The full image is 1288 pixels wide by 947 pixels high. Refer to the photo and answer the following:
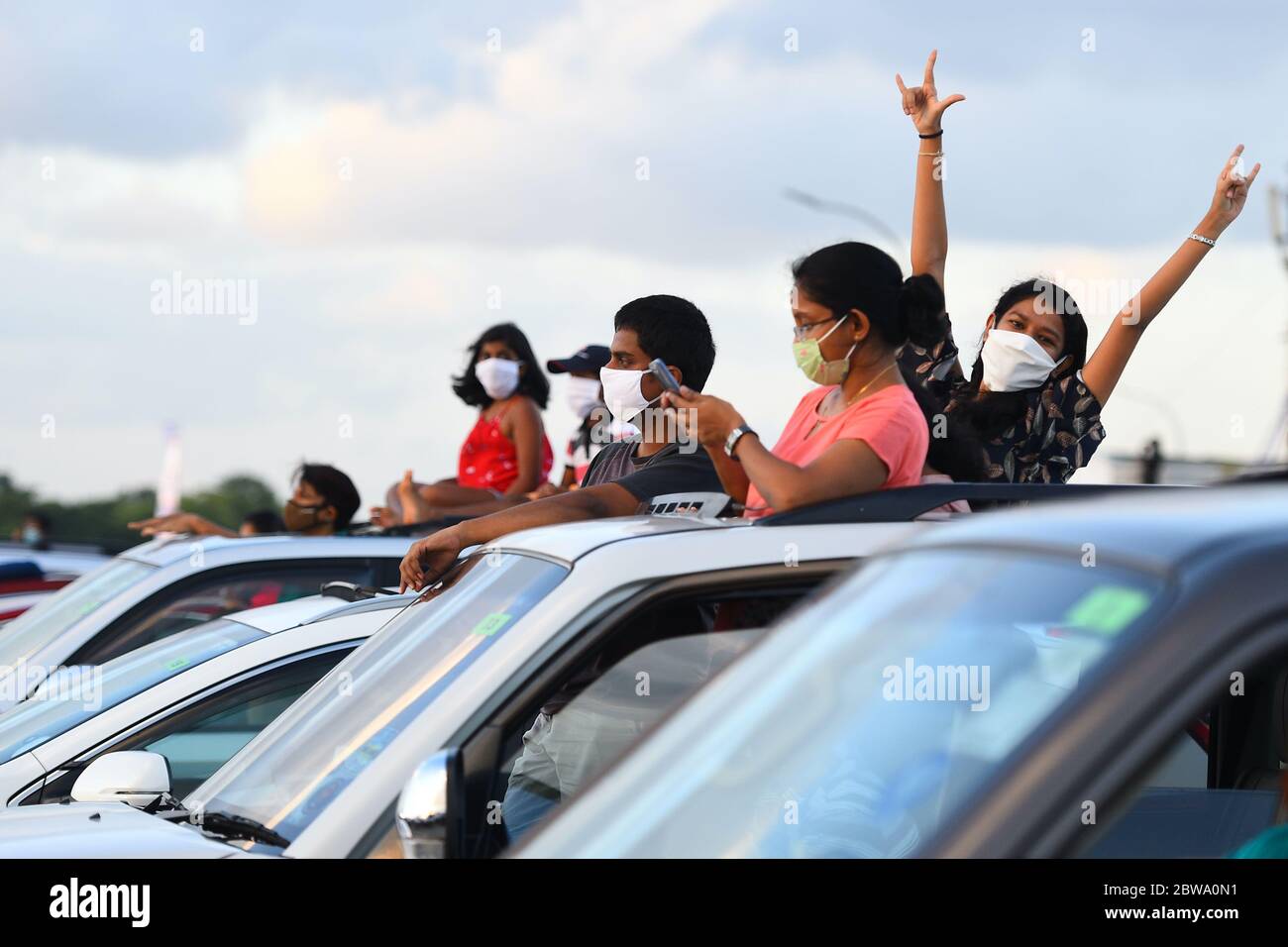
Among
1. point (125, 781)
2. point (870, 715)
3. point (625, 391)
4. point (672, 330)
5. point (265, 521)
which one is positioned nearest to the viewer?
point (870, 715)

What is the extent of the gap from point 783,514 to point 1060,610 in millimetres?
1428

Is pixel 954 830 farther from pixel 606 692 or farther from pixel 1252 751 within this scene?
pixel 1252 751

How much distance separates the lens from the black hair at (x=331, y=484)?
9.03 meters

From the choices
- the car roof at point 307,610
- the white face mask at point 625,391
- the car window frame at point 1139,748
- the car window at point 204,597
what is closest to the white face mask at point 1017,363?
the white face mask at point 625,391

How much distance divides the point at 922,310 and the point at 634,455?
3.73 feet

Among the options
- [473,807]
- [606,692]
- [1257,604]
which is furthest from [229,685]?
[1257,604]

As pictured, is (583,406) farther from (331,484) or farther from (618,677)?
(618,677)

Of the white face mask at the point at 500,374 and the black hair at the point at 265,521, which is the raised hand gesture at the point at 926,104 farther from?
the black hair at the point at 265,521

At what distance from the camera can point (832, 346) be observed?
421 centimetres

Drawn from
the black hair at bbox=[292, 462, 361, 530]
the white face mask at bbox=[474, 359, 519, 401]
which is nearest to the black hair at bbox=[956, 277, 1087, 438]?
the white face mask at bbox=[474, 359, 519, 401]

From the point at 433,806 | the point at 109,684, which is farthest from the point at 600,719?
the point at 109,684

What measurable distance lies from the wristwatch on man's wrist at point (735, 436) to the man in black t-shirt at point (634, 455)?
1.76 feet

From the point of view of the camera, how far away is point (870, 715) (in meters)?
2.11
